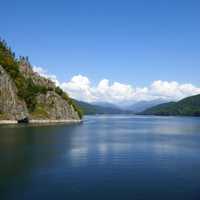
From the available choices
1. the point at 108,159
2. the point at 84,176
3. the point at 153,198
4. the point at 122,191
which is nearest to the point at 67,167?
the point at 84,176

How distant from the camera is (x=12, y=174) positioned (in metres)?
38.9

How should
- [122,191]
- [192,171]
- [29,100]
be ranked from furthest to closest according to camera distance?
[29,100] → [192,171] → [122,191]

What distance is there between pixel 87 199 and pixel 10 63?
17118 centimetres

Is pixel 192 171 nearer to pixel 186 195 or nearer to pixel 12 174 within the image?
pixel 186 195

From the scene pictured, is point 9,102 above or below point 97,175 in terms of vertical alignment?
above

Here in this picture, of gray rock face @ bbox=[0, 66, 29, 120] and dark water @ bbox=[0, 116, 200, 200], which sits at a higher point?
gray rock face @ bbox=[0, 66, 29, 120]

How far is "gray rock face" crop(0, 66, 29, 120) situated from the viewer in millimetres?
156250

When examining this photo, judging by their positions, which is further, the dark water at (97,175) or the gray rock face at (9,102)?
the gray rock face at (9,102)

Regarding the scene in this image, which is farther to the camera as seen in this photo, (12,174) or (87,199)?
(12,174)

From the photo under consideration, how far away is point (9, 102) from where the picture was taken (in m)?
160

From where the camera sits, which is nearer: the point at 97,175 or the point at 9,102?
the point at 97,175

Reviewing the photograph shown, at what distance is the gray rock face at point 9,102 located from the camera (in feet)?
513

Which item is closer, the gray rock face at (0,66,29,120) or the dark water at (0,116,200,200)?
the dark water at (0,116,200,200)

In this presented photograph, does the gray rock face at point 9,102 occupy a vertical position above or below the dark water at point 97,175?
above
